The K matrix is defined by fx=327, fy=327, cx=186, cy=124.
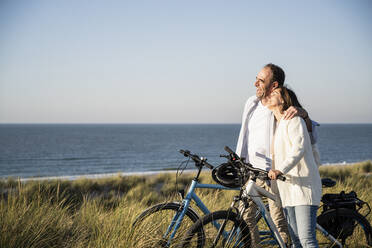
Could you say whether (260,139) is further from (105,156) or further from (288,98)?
(105,156)

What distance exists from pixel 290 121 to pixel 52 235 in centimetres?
251

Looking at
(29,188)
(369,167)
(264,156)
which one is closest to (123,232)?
(264,156)

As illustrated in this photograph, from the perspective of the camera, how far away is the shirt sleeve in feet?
8.27

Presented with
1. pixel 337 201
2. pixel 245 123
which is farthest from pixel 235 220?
pixel 337 201

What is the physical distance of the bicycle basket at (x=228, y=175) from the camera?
2.78 meters

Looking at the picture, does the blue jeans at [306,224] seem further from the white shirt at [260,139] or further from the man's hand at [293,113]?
the man's hand at [293,113]

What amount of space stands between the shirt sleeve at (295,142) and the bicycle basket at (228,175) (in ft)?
1.35

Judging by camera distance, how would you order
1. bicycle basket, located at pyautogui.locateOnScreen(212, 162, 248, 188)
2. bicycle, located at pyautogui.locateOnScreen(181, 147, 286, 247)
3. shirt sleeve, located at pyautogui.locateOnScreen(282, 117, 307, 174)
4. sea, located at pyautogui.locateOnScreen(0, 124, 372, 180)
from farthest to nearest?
sea, located at pyautogui.locateOnScreen(0, 124, 372, 180)
bicycle basket, located at pyautogui.locateOnScreen(212, 162, 248, 188)
bicycle, located at pyautogui.locateOnScreen(181, 147, 286, 247)
shirt sleeve, located at pyautogui.locateOnScreen(282, 117, 307, 174)

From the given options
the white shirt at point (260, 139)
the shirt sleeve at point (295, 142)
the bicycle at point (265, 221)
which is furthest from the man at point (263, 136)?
the shirt sleeve at point (295, 142)

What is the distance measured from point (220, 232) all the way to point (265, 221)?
54cm

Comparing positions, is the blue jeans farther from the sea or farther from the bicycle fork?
the sea

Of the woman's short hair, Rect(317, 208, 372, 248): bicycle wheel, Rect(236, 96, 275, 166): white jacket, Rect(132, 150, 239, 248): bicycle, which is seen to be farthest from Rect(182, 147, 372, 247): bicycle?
the woman's short hair

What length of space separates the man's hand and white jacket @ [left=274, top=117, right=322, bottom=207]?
38 millimetres

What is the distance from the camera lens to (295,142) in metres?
2.55
